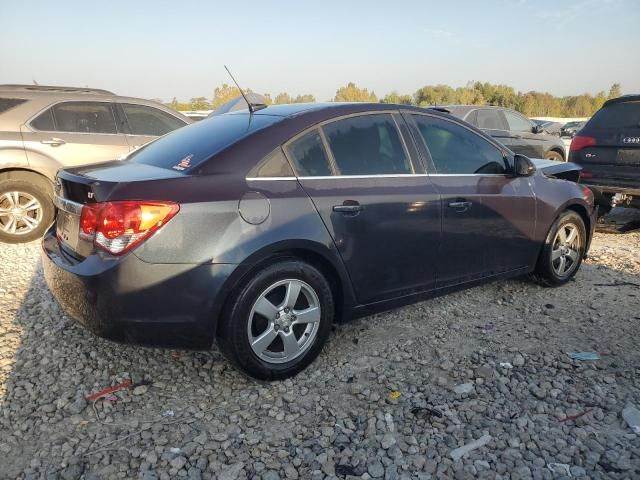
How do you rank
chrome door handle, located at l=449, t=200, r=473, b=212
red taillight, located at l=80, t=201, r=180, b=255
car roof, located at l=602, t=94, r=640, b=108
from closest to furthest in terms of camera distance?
red taillight, located at l=80, t=201, r=180, b=255, chrome door handle, located at l=449, t=200, r=473, b=212, car roof, located at l=602, t=94, r=640, b=108

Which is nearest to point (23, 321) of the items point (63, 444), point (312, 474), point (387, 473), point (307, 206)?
point (63, 444)

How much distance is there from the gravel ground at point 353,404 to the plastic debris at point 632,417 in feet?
0.13

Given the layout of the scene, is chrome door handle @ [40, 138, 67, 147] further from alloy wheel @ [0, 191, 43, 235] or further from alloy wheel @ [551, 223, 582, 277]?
alloy wheel @ [551, 223, 582, 277]

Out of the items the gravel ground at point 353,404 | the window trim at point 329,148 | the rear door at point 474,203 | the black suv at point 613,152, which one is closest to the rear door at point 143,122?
the gravel ground at point 353,404

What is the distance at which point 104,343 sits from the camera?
3359 mm

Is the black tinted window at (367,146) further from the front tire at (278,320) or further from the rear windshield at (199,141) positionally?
the front tire at (278,320)

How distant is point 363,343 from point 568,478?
1.54m

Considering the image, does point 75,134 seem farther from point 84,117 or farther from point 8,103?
point 8,103

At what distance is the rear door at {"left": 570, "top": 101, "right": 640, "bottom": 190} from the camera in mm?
5965

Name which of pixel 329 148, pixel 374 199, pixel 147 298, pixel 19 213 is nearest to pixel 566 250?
pixel 374 199

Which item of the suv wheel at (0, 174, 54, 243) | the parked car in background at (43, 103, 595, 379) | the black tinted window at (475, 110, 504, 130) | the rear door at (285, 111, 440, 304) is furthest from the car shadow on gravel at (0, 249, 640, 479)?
the black tinted window at (475, 110, 504, 130)

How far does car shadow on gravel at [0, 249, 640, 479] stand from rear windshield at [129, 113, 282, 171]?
1277mm

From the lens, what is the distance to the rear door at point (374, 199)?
298 cm

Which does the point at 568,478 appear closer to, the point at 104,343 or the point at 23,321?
the point at 104,343
